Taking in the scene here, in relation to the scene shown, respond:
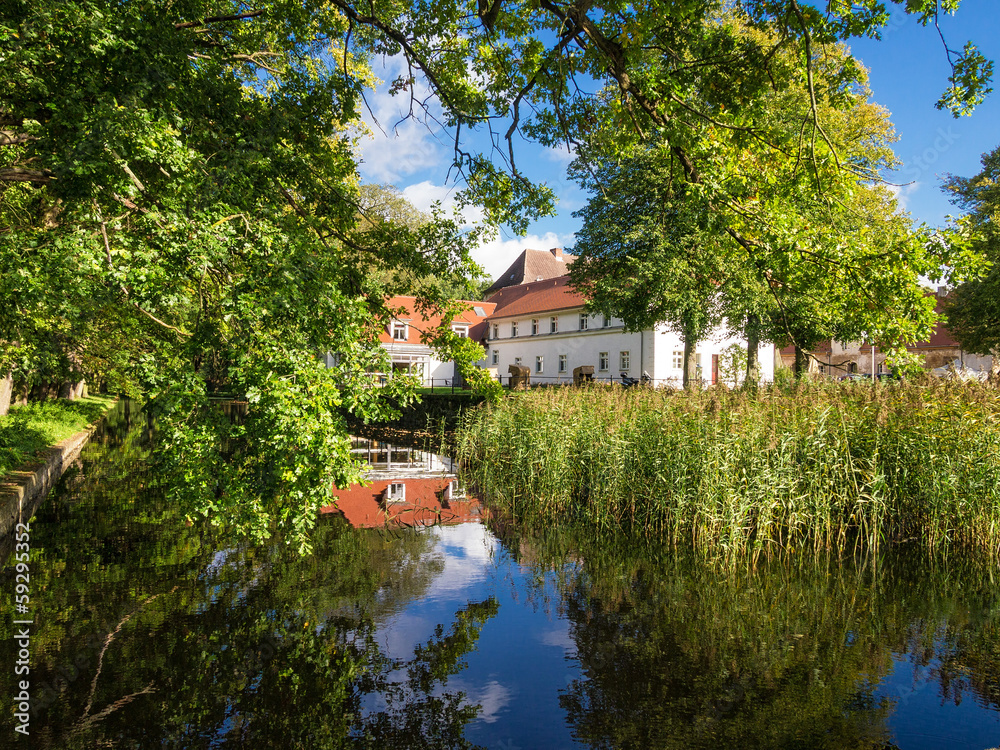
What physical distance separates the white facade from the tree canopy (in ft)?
77.3

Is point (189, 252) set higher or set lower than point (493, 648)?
higher

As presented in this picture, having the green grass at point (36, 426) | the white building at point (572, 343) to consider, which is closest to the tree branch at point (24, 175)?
the green grass at point (36, 426)

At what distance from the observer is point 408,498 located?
12281mm

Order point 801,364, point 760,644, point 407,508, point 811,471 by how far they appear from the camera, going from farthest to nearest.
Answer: point 801,364 < point 407,508 < point 811,471 < point 760,644

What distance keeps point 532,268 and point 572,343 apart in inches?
817

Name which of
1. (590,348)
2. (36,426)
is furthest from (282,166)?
(590,348)

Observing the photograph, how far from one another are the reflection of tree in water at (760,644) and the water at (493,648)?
1.0 inches

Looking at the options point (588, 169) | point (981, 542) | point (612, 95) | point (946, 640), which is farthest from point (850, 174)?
point (981, 542)

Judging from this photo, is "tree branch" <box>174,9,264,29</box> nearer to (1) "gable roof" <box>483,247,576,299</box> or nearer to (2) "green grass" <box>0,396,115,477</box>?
(2) "green grass" <box>0,396,115,477</box>

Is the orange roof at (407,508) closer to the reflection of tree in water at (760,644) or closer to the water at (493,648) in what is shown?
the water at (493,648)

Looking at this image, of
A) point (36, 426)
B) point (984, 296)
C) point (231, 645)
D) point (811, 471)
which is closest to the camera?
point (231, 645)

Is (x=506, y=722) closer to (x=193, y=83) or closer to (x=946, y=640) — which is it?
(x=946, y=640)

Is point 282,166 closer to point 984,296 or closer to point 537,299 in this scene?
point 984,296

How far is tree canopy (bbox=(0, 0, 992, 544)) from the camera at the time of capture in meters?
4.64
